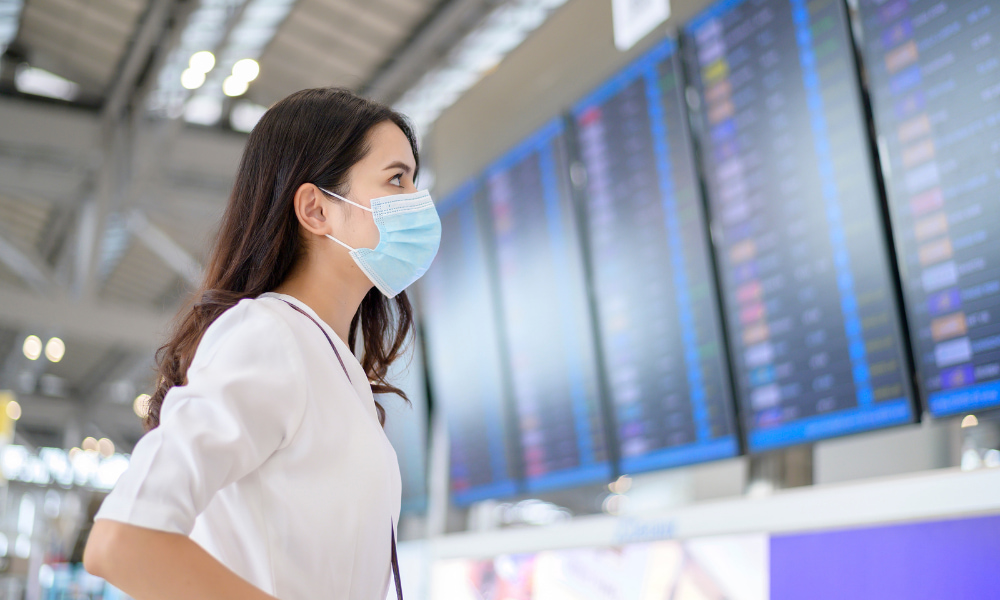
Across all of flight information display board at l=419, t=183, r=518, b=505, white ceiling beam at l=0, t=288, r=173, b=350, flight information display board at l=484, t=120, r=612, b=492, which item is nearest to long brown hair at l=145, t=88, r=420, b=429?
flight information display board at l=484, t=120, r=612, b=492

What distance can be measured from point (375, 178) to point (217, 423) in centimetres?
58

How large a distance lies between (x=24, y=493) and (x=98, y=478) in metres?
2.07

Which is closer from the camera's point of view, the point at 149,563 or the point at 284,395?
the point at 149,563

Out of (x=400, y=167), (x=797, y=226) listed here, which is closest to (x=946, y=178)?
(x=797, y=226)

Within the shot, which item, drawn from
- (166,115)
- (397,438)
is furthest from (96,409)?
(397,438)

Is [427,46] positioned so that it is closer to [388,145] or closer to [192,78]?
[192,78]

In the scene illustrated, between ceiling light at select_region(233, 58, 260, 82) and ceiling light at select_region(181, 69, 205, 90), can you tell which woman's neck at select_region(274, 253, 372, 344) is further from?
ceiling light at select_region(181, 69, 205, 90)

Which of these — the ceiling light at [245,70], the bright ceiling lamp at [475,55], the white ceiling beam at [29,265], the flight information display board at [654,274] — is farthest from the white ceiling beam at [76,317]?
the flight information display board at [654,274]

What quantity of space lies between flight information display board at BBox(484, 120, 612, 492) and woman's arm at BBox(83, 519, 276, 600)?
2.28 m

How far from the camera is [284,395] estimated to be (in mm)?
1128

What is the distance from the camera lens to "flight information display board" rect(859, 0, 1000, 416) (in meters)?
1.88

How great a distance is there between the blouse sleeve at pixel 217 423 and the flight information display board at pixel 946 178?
4.94ft

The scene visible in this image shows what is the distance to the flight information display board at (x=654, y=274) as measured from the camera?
8.85 ft

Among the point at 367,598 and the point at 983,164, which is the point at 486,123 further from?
the point at 367,598
